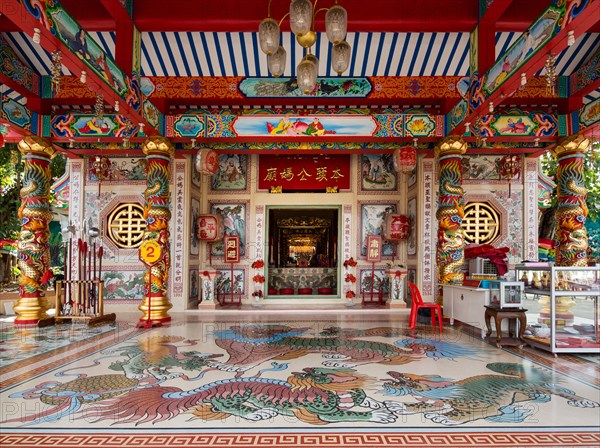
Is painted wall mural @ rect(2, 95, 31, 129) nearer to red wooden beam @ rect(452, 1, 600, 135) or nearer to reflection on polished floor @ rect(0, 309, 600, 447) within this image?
reflection on polished floor @ rect(0, 309, 600, 447)

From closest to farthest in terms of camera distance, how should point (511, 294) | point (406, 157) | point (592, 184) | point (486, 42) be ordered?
point (511, 294), point (486, 42), point (406, 157), point (592, 184)

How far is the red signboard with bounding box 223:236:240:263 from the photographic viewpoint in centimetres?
959

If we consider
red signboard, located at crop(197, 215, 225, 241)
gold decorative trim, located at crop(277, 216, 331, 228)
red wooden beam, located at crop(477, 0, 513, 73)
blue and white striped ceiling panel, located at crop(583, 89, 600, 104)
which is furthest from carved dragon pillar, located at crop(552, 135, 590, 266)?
gold decorative trim, located at crop(277, 216, 331, 228)

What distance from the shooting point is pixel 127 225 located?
28.7 ft

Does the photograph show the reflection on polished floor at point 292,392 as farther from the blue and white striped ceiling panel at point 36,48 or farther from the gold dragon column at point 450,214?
the blue and white striped ceiling panel at point 36,48

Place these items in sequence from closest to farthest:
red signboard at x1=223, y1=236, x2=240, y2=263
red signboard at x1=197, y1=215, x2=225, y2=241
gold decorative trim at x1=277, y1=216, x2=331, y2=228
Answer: red signboard at x1=197, y1=215, x2=225, y2=241 → red signboard at x1=223, y1=236, x2=240, y2=263 → gold decorative trim at x1=277, y1=216, x2=331, y2=228

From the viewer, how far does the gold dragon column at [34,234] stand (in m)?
6.77

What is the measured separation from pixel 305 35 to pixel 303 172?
628 cm

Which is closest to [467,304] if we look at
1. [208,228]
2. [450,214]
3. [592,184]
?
[450,214]

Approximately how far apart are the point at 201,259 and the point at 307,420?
→ 745 cm

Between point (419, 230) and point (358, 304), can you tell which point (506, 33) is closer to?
point (419, 230)

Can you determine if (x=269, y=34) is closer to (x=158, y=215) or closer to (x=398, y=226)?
(x=158, y=215)

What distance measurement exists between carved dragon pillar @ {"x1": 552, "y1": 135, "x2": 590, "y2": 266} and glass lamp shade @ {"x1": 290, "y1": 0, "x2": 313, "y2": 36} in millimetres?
5396

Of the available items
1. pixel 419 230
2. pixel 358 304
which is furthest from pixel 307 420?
pixel 358 304
